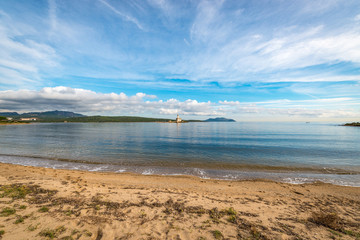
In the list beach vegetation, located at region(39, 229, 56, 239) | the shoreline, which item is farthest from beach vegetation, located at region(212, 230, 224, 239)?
the shoreline

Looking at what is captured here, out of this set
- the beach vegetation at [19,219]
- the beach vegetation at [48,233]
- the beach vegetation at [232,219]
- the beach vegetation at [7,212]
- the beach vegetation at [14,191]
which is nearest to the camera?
the beach vegetation at [48,233]

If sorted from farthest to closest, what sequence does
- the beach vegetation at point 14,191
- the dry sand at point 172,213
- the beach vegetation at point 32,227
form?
the beach vegetation at point 14,191
the dry sand at point 172,213
the beach vegetation at point 32,227

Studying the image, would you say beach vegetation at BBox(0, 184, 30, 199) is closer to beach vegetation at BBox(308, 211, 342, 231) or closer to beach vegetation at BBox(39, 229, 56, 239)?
beach vegetation at BBox(39, 229, 56, 239)

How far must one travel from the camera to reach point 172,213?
29.5 ft

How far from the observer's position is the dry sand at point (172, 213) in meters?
7.24

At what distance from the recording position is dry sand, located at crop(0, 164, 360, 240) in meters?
7.24

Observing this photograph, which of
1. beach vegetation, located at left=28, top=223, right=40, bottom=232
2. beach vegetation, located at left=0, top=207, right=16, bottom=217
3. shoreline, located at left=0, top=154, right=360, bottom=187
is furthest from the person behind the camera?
shoreline, located at left=0, top=154, right=360, bottom=187

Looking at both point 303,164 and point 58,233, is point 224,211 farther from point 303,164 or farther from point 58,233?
point 303,164

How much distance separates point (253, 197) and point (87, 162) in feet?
76.2

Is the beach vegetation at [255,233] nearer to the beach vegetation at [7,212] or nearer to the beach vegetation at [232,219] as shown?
the beach vegetation at [232,219]

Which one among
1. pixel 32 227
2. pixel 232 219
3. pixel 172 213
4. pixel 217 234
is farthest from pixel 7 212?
pixel 232 219

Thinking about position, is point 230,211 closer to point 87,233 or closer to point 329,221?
point 329,221

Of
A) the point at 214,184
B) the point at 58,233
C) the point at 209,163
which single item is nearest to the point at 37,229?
the point at 58,233

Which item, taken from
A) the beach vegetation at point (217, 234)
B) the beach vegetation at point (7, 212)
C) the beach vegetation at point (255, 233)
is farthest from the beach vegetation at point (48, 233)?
the beach vegetation at point (255, 233)
